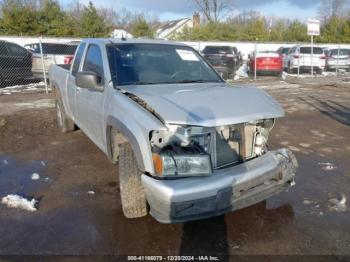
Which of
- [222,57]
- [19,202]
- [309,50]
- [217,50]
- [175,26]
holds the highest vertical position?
[175,26]

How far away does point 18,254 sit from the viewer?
3.10 m

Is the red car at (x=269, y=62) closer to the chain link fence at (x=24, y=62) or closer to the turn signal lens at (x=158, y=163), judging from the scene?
the chain link fence at (x=24, y=62)

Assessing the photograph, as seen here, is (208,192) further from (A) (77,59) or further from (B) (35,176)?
(A) (77,59)

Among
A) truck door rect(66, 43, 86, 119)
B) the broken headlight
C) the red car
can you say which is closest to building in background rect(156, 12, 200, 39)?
the red car

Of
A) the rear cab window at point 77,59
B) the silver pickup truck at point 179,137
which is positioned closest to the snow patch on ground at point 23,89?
the rear cab window at point 77,59

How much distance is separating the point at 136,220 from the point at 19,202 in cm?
144

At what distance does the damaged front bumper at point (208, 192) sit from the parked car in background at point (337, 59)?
70.4 ft

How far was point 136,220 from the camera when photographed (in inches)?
144

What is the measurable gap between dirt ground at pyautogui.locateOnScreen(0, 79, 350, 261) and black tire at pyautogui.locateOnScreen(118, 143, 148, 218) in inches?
7.6

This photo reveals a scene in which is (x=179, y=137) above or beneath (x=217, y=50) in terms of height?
beneath

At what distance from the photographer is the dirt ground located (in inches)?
126

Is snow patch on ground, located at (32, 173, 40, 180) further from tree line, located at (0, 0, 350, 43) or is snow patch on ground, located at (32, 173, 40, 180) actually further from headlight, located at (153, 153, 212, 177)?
tree line, located at (0, 0, 350, 43)

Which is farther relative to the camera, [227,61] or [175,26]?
[175,26]

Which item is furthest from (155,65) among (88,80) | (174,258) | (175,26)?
(175,26)
